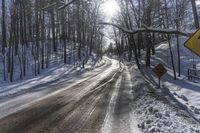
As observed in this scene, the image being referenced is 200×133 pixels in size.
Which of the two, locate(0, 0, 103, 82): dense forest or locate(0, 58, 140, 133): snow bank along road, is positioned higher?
locate(0, 0, 103, 82): dense forest

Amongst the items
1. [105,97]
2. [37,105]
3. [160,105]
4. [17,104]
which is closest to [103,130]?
[160,105]

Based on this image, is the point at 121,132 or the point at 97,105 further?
the point at 97,105

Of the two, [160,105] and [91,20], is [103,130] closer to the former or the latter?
[160,105]

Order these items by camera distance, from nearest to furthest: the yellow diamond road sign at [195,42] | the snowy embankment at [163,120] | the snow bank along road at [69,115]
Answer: the yellow diamond road sign at [195,42] → the snowy embankment at [163,120] → the snow bank along road at [69,115]

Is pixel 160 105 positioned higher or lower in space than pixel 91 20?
lower

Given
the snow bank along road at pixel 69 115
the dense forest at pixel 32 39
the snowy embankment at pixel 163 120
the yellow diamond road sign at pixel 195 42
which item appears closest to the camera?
the yellow diamond road sign at pixel 195 42

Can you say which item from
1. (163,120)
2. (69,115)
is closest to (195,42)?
(163,120)

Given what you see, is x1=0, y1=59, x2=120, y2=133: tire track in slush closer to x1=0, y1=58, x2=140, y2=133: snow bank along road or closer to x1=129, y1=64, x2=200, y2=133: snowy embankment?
x1=0, y1=58, x2=140, y2=133: snow bank along road

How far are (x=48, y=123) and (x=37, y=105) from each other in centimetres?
427

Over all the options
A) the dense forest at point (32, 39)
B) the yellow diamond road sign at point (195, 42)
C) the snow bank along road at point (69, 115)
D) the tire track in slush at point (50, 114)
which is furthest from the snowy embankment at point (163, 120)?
the dense forest at point (32, 39)

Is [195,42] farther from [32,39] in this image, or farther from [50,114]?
[32,39]

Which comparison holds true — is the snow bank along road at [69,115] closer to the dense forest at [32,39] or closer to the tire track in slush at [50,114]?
the tire track in slush at [50,114]

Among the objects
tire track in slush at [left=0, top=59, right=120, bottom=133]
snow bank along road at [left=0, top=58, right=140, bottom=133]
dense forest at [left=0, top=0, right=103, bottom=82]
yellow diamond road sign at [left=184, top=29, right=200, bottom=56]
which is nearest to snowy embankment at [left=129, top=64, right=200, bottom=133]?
snow bank along road at [left=0, top=58, right=140, bottom=133]

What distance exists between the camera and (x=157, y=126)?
1027 centimetres
